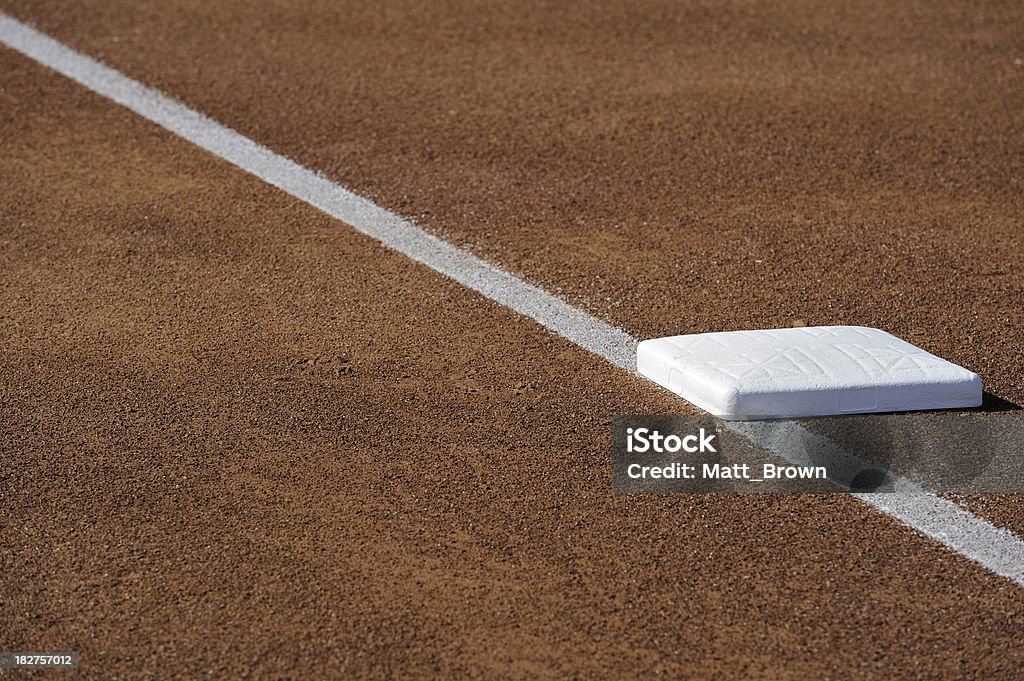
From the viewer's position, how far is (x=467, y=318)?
389 cm

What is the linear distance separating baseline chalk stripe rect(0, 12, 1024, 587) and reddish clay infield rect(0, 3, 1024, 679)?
0.22 feet

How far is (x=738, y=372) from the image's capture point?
3.40 m

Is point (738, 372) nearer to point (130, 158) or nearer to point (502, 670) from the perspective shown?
point (502, 670)

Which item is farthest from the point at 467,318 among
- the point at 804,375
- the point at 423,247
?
the point at 804,375

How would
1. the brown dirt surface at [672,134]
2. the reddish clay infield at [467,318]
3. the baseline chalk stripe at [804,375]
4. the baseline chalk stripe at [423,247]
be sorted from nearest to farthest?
the reddish clay infield at [467,318], the baseline chalk stripe at [423,247], the baseline chalk stripe at [804,375], the brown dirt surface at [672,134]

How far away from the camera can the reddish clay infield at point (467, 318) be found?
273cm

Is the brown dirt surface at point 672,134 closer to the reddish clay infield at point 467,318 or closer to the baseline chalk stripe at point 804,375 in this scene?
the reddish clay infield at point 467,318

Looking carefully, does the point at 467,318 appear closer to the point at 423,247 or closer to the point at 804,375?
the point at 423,247

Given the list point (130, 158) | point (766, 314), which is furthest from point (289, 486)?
point (130, 158)

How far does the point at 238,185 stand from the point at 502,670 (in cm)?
261

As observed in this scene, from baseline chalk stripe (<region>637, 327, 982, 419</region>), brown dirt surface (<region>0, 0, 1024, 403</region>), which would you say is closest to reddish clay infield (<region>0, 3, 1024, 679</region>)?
brown dirt surface (<region>0, 0, 1024, 403</region>)

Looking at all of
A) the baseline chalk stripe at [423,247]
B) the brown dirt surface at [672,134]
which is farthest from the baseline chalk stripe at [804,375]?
the brown dirt surface at [672,134]

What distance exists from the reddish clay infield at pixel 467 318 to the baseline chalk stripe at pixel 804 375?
0.40 feet

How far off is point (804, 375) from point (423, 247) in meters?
1.44
